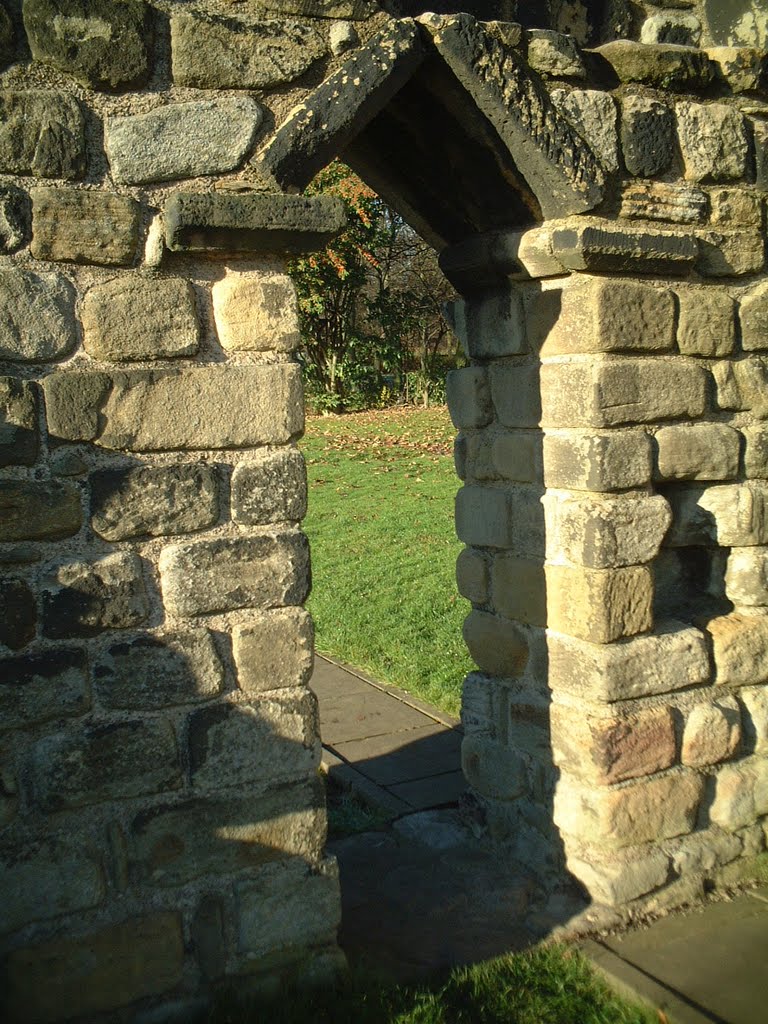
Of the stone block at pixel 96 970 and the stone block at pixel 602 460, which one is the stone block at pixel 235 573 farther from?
the stone block at pixel 602 460

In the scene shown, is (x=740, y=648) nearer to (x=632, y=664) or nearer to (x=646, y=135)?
(x=632, y=664)

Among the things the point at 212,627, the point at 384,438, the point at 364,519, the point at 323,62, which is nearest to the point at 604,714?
the point at 212,627

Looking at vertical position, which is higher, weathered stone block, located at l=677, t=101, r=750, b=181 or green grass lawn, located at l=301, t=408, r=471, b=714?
weathered stone block, located at l=677, t=101, r=750, b=181

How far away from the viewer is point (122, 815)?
2676 mm

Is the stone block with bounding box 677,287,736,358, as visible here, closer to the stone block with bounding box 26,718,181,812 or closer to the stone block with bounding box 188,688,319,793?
the stone block with bounding box 188,688,319,793

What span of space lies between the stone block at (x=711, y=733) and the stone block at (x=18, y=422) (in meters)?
2.41

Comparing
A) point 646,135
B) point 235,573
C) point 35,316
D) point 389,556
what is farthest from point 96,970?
point 389,556

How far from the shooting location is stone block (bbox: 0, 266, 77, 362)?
2.50 metres

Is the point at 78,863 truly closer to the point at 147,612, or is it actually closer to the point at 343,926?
the point at 147,612

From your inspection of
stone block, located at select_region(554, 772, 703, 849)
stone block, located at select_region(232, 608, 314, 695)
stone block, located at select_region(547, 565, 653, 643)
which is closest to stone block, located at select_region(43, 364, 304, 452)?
stone block, located at select_region(232, 608, 314, 695)

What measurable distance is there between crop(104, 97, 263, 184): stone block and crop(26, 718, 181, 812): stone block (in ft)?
4.80

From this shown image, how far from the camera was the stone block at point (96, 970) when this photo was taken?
101 inches

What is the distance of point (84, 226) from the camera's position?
257 cm

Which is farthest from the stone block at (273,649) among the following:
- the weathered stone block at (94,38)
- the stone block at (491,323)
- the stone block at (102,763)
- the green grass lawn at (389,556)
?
the green grass lawn at (389,556)
